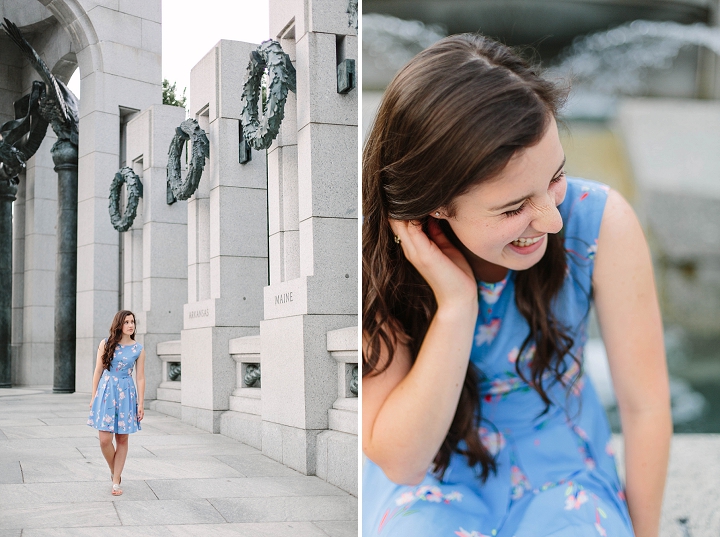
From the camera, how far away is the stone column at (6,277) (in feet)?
55.1

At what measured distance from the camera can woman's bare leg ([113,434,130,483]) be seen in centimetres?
657

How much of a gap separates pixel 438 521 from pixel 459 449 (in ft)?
0.62

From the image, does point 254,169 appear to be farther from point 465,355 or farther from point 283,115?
point 465,355

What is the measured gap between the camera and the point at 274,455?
309 inches

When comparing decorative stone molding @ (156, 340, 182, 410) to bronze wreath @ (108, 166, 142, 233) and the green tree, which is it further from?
the green tree

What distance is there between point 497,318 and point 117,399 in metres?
5.30

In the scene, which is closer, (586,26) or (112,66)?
(586,26)

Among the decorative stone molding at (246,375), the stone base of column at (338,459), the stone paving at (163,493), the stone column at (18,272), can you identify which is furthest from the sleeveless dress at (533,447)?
the stone column at (18,272)

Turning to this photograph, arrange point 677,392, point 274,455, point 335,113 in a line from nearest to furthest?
1. point 677,392
2. point 335,113
3. point 274,455

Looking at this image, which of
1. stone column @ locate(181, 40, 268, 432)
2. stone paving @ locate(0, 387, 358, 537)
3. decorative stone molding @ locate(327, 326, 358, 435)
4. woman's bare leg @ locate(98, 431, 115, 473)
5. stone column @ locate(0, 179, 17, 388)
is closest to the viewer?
stone paving @ locate(0, 387, 358, 537)

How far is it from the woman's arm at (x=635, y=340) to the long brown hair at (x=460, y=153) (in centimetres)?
11

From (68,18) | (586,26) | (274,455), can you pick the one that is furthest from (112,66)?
(586,26)

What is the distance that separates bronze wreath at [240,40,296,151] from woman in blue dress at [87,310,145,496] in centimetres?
218

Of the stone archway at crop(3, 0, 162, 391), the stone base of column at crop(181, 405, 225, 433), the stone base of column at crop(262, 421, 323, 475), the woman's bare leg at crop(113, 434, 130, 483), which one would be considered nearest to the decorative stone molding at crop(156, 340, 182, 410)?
the stone base of column at crop(181, 405, 225, 433)
